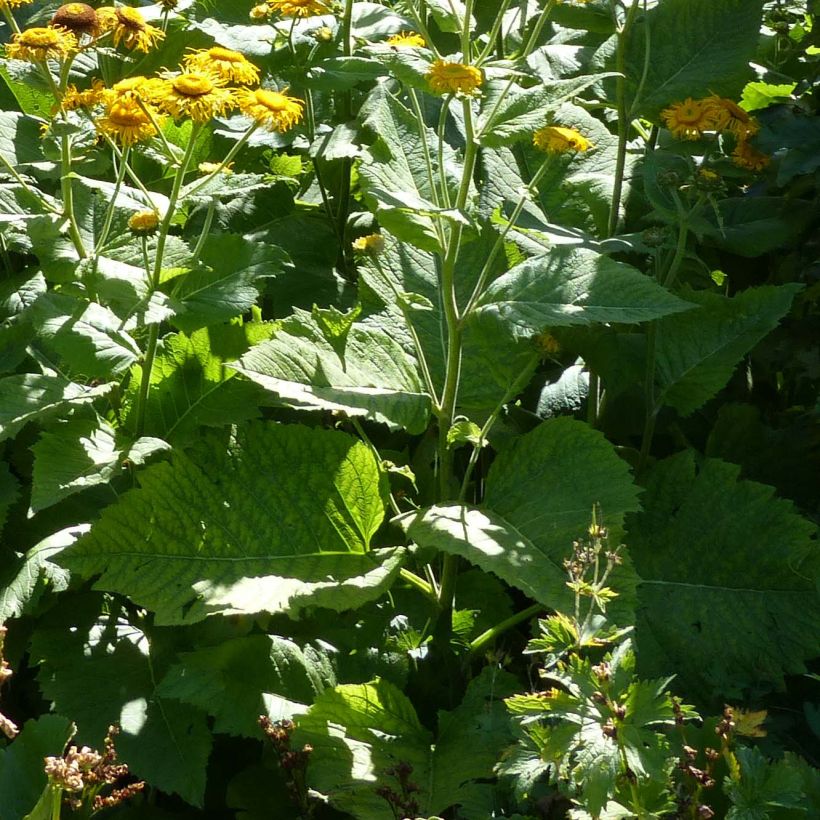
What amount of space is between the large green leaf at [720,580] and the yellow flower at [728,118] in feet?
2.17

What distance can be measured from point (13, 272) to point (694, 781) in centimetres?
188

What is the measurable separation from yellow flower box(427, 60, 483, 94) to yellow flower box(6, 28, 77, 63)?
24.1 inches

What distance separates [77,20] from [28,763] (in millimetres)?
1165

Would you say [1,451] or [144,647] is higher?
[1,451]

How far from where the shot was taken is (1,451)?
2.16 metres

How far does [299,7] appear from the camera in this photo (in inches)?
98.3

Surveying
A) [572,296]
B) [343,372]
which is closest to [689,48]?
[572,296]

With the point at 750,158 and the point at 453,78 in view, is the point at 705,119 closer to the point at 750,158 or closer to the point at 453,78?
the point at 750,158

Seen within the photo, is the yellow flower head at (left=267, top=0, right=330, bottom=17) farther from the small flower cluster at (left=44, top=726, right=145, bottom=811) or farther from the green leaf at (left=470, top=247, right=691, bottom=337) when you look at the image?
the small flower cluster at (left=44, top=726, right=145, bottom=811)

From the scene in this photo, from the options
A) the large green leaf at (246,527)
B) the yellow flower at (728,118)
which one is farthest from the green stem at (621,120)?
the large green leaf at (246,527)

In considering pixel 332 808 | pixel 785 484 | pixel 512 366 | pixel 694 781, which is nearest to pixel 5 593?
pixel 332 808

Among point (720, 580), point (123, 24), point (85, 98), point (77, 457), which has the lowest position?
point (720, 580)

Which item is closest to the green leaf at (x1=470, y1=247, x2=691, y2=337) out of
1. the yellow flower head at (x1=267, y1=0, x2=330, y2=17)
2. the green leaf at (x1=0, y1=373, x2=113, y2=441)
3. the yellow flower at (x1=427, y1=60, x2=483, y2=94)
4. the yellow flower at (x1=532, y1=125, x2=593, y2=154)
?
the yellow flower at (x1=532, y1=125, x2=593, y2=154)

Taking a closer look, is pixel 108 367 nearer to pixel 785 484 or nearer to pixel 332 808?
pixel 332 808
